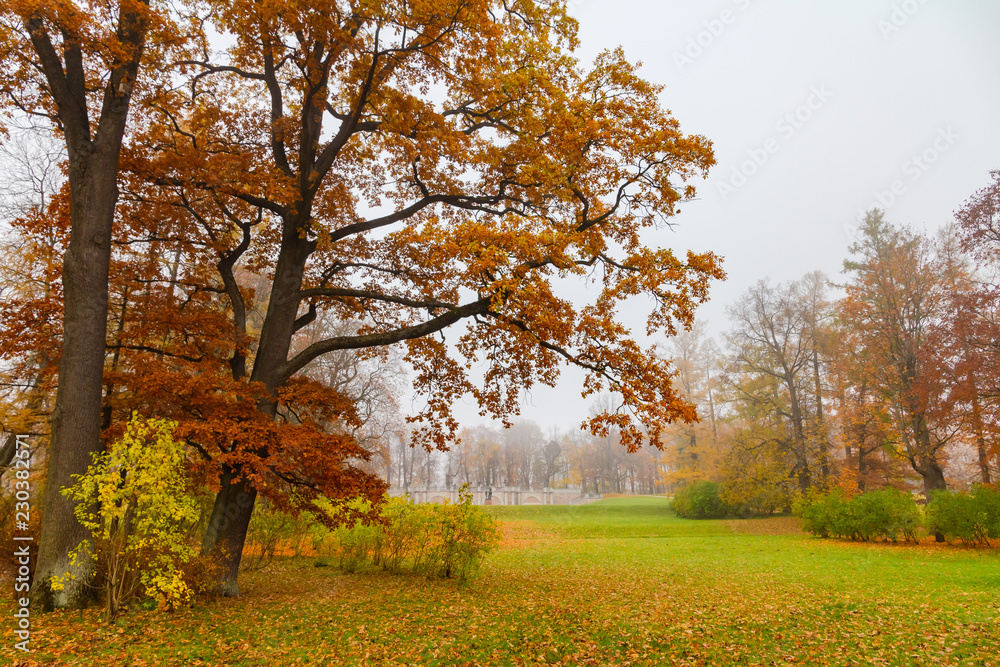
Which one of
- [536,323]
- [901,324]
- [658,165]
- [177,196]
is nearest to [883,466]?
[901,324]

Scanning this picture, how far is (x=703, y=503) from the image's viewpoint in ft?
90.4

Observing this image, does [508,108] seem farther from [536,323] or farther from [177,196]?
[177,196]

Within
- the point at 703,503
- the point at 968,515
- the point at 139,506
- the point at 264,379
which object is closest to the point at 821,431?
the point at 703,503

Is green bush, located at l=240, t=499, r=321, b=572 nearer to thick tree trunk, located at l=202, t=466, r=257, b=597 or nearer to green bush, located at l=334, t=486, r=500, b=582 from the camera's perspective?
green bush, located at l=334, t=486, r=500, b=582

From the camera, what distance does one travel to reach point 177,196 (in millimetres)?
8492

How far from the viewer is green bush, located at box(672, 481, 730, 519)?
27.5 m

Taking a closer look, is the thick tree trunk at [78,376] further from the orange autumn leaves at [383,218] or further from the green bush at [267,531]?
the green bush at [267,531]

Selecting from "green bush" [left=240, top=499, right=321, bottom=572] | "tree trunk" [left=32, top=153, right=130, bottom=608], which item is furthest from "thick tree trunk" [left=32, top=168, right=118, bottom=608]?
"green bush" [left=240, top=499, right=321, bottom=572]

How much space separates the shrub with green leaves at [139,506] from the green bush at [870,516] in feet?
65.2

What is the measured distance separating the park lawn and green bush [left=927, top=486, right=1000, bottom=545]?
292 centimetres

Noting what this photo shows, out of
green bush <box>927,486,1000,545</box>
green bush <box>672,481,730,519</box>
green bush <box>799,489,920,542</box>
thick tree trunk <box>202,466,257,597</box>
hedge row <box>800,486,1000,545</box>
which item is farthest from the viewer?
green bush <box>672,481,730,519</box>

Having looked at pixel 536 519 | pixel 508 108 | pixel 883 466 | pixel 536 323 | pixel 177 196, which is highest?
pixel 508 108

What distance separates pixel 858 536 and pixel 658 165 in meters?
16.8

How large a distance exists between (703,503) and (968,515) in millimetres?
13786
